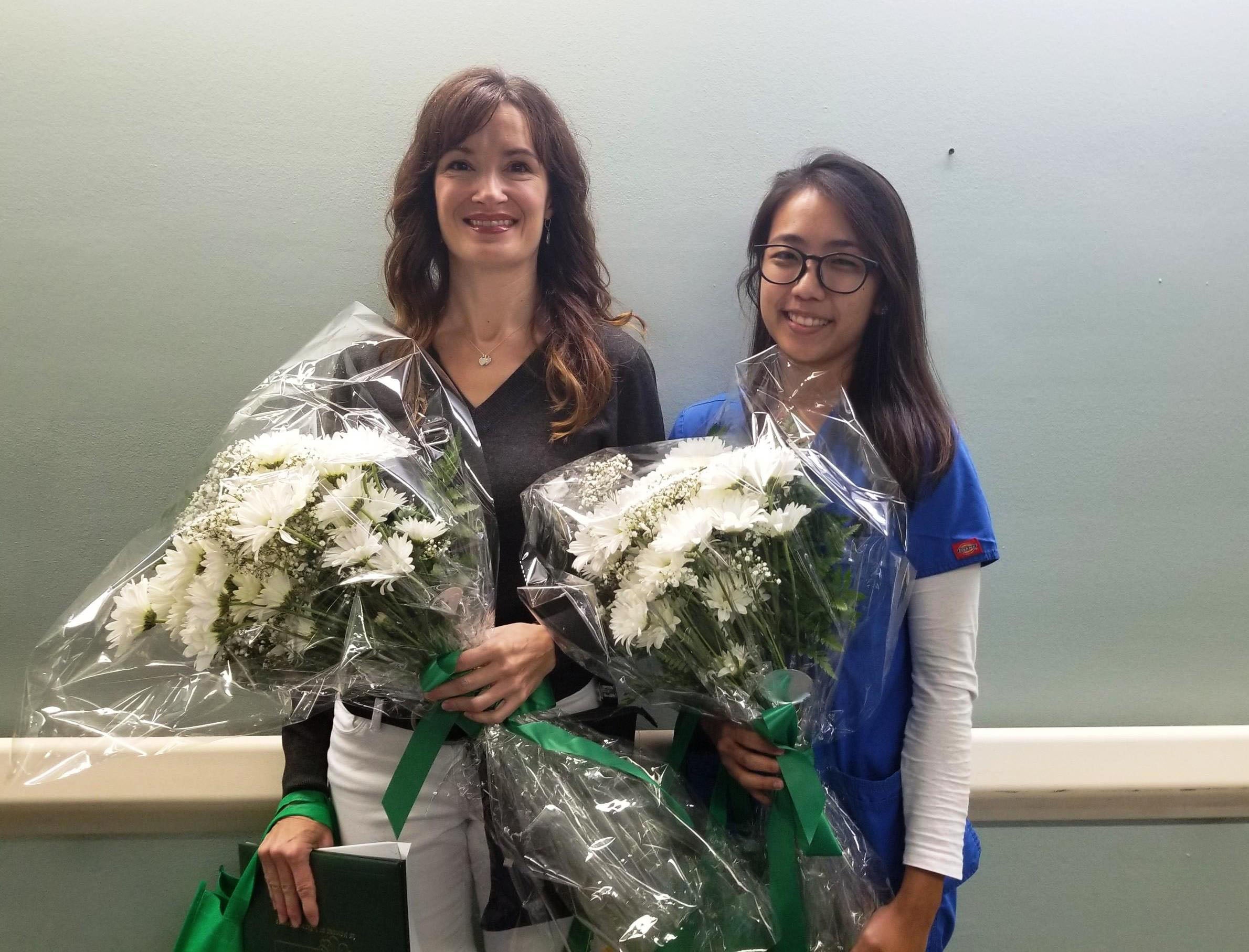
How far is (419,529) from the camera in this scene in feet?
3.03

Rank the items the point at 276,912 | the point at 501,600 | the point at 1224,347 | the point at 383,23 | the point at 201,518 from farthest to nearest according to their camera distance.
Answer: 1. the point at 1224,347
2. the point at 383,23
3. the point at 501,600
4. the point at 276,912
5. the point at 201,518

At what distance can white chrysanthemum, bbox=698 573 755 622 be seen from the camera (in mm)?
888

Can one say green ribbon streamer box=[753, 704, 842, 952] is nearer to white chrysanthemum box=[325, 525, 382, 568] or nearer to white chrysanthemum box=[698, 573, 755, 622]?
white chrysanthemum box=[698, 573, 755, 622]

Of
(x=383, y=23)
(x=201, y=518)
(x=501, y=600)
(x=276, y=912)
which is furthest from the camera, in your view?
(x=383, y=23)

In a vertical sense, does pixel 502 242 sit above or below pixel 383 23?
below

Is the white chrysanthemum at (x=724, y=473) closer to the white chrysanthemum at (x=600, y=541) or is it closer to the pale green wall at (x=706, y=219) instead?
the white chrysanthemum at (x=600, y=541)

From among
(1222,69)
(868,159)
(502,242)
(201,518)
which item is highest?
(1222,69)

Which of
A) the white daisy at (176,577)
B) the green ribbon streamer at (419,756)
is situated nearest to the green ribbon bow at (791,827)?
the green ribbon streamer at (419,756)

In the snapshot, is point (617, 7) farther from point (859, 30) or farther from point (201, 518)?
point (201, 518)

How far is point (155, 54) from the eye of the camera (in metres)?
1.44

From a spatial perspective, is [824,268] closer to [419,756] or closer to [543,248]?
[543,248]

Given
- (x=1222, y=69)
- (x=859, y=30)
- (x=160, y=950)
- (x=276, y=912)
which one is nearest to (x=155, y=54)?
(x=859, y=30)

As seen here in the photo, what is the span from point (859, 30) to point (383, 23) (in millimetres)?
850

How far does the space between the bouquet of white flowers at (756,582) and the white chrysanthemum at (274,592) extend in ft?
0.94
